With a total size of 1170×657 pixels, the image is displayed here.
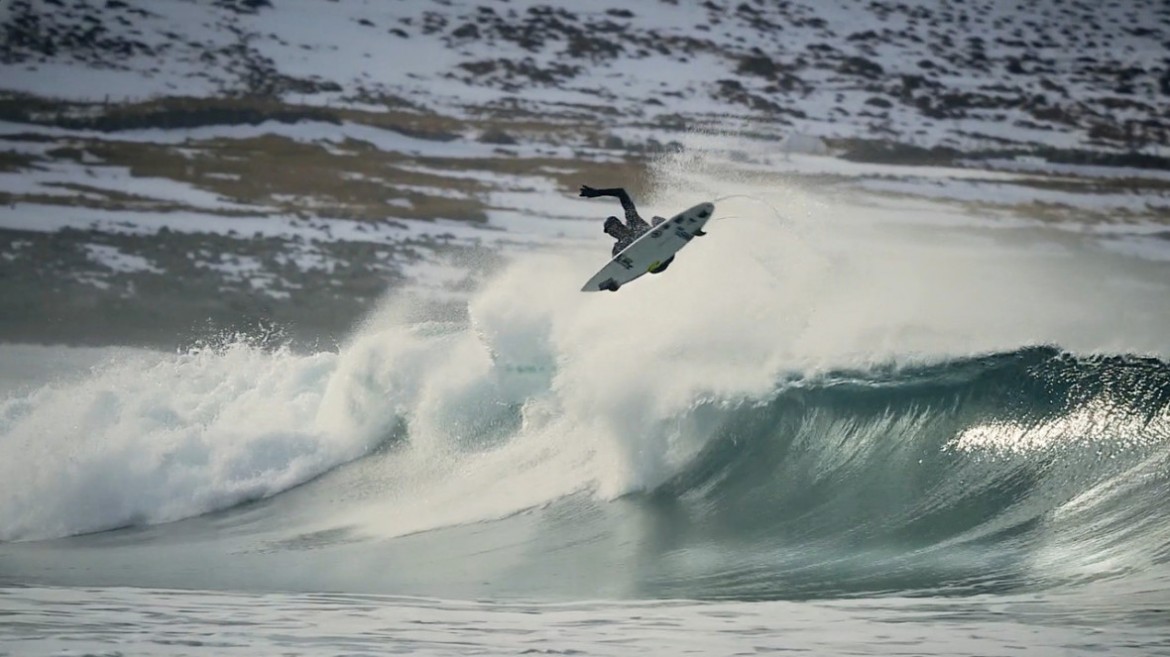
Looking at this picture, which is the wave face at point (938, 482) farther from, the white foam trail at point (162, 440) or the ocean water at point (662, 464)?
the white foam trail at point (162, 440)

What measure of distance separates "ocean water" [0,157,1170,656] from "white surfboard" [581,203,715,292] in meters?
1.03

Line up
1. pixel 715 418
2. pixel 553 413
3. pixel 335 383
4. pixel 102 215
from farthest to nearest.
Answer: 1. pixel 102 215
2. pixel 335 383
3. pixel 553 413
4. pixel 715 418

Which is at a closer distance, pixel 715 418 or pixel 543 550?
pixel 543 550

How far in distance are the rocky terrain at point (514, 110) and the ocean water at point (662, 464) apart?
0.39 meters

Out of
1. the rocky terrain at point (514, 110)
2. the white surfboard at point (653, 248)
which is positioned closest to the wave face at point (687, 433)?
the rocky terrain at point (514, 110)

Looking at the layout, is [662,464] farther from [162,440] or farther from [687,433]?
[162,440]

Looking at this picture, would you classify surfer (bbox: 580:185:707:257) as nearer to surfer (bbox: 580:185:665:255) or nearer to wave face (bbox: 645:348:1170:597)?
surfer (bbox: 580:185:665:255)

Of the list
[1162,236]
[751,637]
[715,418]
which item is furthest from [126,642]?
[1162,236]

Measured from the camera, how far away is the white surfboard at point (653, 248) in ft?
17.3

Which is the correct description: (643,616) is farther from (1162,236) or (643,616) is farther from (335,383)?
(1162,236)

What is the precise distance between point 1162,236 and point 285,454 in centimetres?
619

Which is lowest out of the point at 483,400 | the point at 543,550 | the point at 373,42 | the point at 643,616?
the point at 483,400

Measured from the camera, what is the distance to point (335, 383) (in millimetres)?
8523

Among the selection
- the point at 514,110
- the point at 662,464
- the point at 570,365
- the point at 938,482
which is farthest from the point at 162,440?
the point at 938,482
